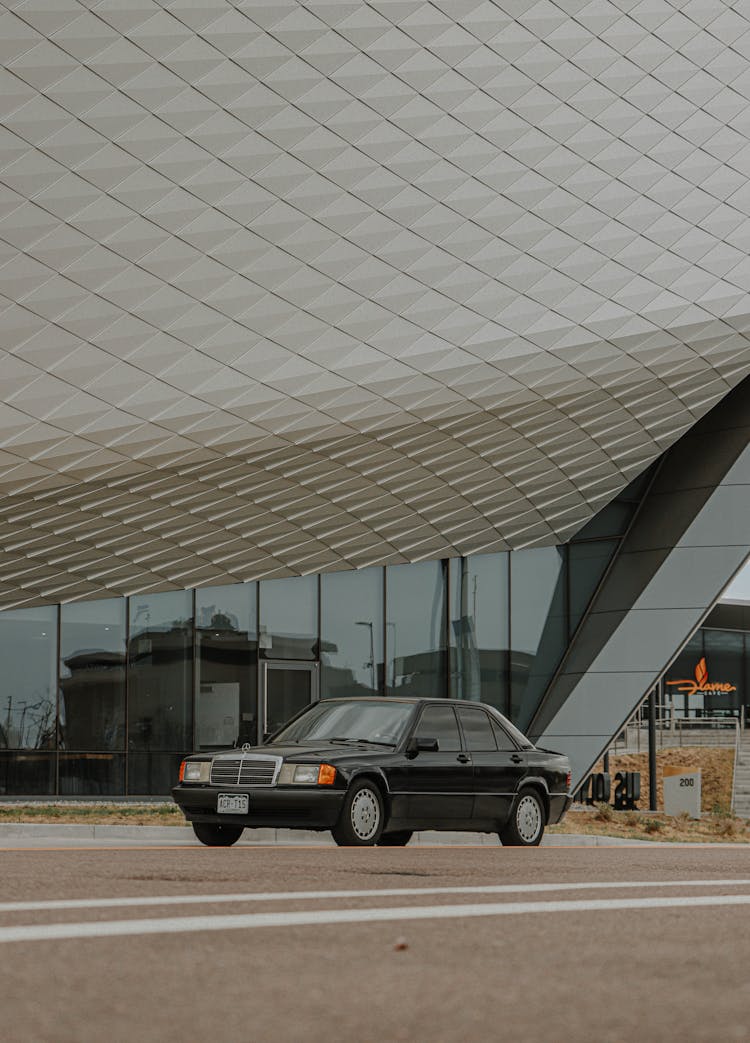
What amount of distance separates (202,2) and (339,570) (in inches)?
485

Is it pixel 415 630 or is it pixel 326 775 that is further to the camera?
pixel 415 630

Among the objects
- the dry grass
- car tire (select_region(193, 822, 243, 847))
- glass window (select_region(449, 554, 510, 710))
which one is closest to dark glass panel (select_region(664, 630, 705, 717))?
glass window (select_region(449, 554, 510, 710))

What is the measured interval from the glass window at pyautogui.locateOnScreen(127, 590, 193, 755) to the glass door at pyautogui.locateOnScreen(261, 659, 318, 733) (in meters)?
1.48

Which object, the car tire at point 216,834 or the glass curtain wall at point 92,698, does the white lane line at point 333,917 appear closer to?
the car tire at point 216,834

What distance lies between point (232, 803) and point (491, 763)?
2864 millimetres

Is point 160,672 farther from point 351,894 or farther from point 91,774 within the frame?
point 351,894

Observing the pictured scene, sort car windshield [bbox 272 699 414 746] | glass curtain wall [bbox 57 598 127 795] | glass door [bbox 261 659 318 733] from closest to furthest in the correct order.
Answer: car windshield [bbox 272 699 414 746]
glass curtain wall [bbox 57 598 127 795]
glass door [bbox 261 659 318 733]

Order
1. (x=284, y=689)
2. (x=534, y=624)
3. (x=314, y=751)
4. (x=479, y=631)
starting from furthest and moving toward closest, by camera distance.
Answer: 1. (x=534, y=624)
2. (x=479, y=631)
3. (x=284, y=689)
4. (x=314, y=751)

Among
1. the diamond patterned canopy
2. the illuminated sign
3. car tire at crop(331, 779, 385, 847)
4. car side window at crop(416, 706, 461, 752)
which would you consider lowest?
car tire at crop(331, 779, 385, 847)

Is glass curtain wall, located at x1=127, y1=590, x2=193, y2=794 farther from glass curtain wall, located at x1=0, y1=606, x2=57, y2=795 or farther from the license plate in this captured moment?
the license plate

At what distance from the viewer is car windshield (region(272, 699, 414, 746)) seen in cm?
1388

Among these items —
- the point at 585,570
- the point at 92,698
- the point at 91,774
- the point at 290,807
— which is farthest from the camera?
the point at 585,570

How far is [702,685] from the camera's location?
5800 centimetres

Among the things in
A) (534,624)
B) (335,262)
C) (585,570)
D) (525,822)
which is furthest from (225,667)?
(525,822)
